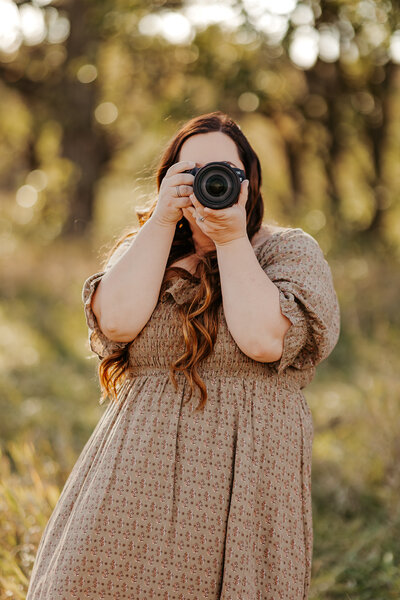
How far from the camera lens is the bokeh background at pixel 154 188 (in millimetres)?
3771

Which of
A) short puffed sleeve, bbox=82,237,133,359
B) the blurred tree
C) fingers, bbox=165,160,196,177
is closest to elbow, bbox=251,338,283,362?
short puffed sleeve, bbox=82,237,133,359

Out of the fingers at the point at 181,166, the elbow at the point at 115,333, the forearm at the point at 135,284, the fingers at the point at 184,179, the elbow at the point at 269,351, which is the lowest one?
the elbow at the point at 269,351

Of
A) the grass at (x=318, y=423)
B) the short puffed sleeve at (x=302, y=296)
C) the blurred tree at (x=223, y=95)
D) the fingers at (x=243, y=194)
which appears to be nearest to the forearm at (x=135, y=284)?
the fingers at (x=243, y=194)

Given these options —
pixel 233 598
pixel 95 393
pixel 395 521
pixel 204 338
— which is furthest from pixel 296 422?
pixel 95 393

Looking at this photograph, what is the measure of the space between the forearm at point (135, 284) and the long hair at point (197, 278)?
10cm

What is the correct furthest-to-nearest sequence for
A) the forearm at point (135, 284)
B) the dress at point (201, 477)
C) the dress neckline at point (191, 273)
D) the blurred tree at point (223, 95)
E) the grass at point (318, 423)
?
the blurred tree at point (223, 95), the grass at point (318, 423), the dress neckline at point (191, 273), the forearm at point (135, 284), the dress at point (201, 477)

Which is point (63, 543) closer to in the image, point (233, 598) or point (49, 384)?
point (233, 598)

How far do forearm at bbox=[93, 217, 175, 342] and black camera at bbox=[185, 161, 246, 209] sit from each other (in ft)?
0.49

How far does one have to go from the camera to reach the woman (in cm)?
178

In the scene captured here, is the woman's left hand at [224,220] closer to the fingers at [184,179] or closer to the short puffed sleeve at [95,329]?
the fingers at [184,179]

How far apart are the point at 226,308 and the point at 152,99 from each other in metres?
10.7

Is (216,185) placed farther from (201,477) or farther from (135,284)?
(201,477)

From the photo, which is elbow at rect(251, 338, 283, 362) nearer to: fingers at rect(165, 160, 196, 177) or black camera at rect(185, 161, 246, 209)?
black camera at rect(185, 161, 246, 209)

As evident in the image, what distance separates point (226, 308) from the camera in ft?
6.04
